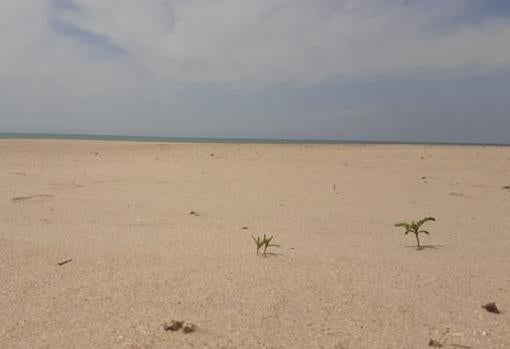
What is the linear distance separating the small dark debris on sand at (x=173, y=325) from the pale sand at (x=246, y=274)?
36mm

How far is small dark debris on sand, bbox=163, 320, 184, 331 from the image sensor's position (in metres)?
1.98

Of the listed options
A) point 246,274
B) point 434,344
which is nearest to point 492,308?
point 434,344

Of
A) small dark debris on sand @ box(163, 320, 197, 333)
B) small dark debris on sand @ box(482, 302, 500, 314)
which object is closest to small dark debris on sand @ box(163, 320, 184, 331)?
small dark debris on sand @ box(163, 320, 197, 333)

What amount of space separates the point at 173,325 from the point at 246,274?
0.77 metres

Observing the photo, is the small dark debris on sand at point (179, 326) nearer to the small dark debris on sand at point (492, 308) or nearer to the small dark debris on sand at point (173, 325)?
the small dark debris on sand at point (173, 325)

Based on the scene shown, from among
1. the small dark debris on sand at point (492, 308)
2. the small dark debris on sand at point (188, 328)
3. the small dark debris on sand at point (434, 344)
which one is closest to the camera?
the small dark debris on sand at point (434, 344)

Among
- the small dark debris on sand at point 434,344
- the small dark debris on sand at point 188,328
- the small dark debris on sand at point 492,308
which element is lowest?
the small dark debris on sand at point 188,328

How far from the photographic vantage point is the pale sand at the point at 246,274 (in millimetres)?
1970

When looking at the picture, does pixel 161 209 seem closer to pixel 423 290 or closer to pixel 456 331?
pixel 423 290

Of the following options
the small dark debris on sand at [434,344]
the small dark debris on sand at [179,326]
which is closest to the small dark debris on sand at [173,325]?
the small dark debris on sand at [179,326]

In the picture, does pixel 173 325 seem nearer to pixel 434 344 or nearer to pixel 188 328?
pixel 188 328

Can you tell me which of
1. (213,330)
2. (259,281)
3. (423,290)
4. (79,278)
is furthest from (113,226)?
(423,290)

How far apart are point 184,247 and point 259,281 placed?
0.89m

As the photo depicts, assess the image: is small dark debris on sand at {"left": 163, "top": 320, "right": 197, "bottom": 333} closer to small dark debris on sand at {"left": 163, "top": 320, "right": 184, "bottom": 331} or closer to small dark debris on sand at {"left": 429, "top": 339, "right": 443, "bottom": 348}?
small dark debris on sand at {"left": 163, "top": 320, "right": 184, "bottom": 331}
